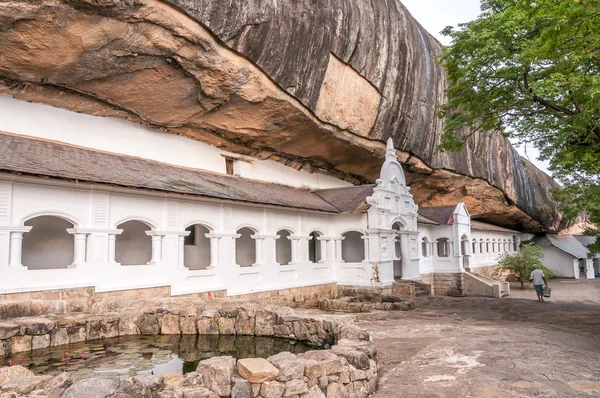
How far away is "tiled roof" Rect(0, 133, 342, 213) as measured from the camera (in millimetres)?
10648

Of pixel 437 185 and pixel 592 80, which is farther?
pixel 437 185

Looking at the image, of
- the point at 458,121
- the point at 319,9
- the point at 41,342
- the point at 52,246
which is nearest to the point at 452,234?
the point at 458,121

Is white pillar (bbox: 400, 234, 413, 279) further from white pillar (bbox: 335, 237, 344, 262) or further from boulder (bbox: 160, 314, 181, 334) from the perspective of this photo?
boulder (bbox: 160, 314, 181, 334)

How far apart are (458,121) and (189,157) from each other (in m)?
9.53

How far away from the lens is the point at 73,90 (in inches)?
506

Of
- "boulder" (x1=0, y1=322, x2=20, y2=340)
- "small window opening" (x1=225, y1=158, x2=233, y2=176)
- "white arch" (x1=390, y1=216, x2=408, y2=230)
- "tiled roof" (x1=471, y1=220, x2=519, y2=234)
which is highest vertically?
"small window opening" (x1=225, y1=158, x2=233, y2=176)

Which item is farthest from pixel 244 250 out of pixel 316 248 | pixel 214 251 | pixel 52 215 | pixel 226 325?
pixel 226 325

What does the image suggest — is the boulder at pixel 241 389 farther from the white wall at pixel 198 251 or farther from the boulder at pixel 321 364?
the white wall at pixel 198 251

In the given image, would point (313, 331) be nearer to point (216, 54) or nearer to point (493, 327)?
point (493, 327)

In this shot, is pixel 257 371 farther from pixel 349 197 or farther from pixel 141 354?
pixel 349 197

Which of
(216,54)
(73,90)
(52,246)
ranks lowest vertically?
(52,246)

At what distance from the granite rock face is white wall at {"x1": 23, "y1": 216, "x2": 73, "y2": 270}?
356cm

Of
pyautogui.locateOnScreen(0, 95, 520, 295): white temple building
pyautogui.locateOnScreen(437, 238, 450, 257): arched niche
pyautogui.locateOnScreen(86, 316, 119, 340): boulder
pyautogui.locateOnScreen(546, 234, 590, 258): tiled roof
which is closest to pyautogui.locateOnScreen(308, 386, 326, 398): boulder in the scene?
pyautogui.locateOnScreen(86, 316, 119, 340): boulder

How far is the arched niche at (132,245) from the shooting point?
14.7 m
